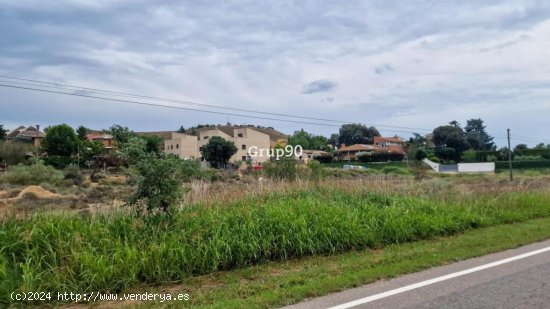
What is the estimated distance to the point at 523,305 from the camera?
5.04 meters

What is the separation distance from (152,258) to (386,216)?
18.4ft

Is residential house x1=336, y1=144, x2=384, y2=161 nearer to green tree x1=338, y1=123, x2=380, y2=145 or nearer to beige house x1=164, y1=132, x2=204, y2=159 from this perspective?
green tree x1=338, y1=123, x2=380, y2=145

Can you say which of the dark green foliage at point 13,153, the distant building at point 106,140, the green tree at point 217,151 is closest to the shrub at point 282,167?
the distant building at point 106,140

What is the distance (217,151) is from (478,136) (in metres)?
61.6

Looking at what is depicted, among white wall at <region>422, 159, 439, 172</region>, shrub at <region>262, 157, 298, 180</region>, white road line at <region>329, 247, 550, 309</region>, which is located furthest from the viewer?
white wall at <region>422, 159, 439, 172</region>

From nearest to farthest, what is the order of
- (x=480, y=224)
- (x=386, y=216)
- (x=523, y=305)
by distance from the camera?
(x=523, y=305)
(x=386, y=216)
(x=480, y=224)

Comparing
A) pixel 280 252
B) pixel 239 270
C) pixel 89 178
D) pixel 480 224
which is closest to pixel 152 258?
pixel 239 270

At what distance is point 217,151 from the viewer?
8800cm

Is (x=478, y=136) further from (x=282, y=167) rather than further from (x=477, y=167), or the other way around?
(x=282, y=167)

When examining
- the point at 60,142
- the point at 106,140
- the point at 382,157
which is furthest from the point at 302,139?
the point at 106,140

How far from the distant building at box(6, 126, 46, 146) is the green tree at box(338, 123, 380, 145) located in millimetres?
75963

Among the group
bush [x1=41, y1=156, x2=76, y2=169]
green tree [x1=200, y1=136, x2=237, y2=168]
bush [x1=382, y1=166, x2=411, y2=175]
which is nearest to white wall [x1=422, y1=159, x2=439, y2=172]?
bush [x1=382, y1=166, x2=411, y2=175]

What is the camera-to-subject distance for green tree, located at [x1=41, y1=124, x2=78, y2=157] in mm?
73062

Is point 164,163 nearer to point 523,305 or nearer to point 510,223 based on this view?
point 523,305
